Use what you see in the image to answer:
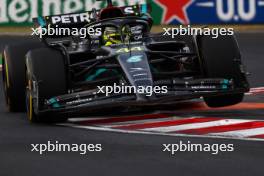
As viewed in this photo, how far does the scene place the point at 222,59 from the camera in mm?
10930

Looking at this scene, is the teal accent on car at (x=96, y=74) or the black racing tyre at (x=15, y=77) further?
the black racing tyre at (x=15, y=77)

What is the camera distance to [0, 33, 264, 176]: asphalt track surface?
7852 mm

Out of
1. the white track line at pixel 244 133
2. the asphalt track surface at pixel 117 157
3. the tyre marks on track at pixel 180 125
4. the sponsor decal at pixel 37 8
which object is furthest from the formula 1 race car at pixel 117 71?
the sponsor decal at pixel 37 8

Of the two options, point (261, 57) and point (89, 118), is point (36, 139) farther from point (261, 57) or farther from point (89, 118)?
point (261, 57)

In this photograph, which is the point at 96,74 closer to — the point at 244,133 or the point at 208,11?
the point at 244,133

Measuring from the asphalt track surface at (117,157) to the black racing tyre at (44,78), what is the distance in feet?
0.72

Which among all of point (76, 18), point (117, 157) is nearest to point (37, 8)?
point (76, 18)

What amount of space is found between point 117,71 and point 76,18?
2.15 m

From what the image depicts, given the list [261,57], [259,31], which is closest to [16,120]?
[261,57]

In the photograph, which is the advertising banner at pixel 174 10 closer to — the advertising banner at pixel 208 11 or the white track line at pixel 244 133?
the advertising banner at pixel 208 11

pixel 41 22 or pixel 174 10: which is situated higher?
pixel 41 22

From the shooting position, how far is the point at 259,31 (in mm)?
21812

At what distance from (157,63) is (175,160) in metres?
3.31

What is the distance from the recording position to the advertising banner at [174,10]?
71.6ft
